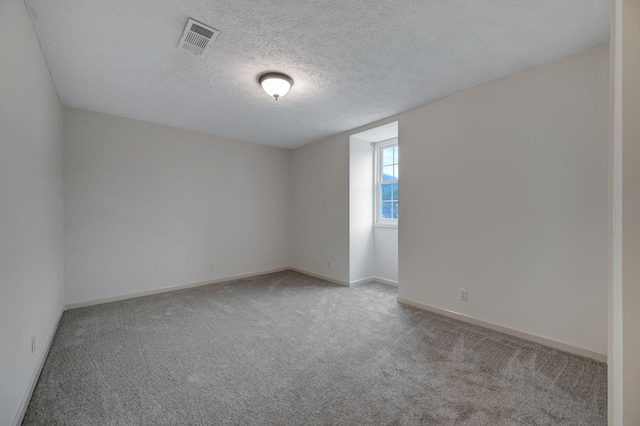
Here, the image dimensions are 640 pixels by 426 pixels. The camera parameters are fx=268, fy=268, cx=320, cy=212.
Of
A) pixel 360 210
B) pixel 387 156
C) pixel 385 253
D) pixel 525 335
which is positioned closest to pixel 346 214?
pixel 360 210

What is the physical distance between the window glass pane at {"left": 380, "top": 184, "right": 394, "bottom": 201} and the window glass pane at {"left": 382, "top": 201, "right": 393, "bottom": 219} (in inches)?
3.4

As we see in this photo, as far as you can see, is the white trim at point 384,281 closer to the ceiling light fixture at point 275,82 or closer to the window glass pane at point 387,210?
the window glass pane at point 387,210

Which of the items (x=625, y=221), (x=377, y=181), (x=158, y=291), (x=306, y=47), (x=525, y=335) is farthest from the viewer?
(x=377, y=181)

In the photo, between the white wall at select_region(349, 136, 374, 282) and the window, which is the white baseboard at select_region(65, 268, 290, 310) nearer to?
the white wall at select_region(349, 136, 374, 282)

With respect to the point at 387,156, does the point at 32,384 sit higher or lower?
lower

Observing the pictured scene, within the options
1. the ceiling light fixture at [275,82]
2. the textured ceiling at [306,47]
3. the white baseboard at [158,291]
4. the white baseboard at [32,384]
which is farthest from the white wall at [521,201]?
the white baseboard at [32,384]

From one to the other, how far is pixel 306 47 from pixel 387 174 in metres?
2.97

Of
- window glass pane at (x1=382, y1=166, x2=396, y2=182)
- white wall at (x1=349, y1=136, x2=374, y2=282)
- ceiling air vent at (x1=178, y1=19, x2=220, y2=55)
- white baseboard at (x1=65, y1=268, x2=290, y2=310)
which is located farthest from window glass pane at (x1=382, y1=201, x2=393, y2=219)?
ceiling air vent at (x1=178, y1=19, x2=220, y2=55)

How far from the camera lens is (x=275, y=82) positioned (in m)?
2.62

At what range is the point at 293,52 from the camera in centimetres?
228

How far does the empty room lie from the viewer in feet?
5.43

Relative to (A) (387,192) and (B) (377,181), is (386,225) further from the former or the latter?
(B) (377,181)

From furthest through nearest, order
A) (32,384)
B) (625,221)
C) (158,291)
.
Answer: (158,291), (32,384), (625,221)

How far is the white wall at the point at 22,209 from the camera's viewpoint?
1.48 meters
